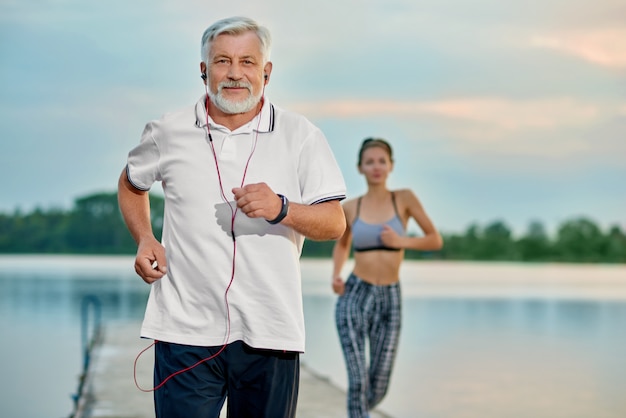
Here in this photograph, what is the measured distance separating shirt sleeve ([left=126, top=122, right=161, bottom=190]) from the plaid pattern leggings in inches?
126

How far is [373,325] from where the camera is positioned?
6688 millimetres

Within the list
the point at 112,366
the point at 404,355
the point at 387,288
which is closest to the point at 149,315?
the point at 387,288

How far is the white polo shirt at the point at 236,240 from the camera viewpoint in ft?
10.8

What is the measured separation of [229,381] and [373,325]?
336cm

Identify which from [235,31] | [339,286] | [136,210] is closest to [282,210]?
[235,31]

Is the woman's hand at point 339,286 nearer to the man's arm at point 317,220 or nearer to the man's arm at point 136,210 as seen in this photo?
the man's arm at point 136,210

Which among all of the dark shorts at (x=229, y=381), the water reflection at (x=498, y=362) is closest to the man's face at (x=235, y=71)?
the dark shorts at (x=229, y=381)

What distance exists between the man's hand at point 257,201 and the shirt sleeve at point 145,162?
1.80 feet

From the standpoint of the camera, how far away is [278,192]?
3287 millimetres

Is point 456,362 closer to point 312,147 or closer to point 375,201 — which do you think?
point 375,201

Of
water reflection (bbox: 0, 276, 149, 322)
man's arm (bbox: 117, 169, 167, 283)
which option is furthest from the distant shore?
man's arm (bbox: 117, 169, 167, 283)

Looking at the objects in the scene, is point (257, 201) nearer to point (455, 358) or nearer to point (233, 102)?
point (233, 102)

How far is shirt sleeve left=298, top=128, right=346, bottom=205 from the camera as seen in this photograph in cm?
326

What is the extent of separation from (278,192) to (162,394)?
0.73 meters
